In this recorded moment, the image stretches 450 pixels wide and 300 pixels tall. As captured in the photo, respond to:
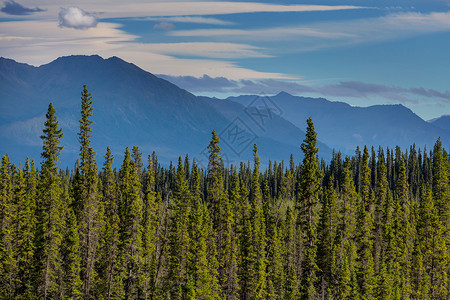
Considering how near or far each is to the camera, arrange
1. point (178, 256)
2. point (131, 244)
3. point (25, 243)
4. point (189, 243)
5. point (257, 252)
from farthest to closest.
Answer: point (257, 252), point (189, 243), point (178, 256), point (131, 244), point (25, 243)

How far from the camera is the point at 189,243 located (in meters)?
75.8

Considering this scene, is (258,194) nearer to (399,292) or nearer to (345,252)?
(345,252)

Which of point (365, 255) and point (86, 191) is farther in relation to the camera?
point (365, 255)

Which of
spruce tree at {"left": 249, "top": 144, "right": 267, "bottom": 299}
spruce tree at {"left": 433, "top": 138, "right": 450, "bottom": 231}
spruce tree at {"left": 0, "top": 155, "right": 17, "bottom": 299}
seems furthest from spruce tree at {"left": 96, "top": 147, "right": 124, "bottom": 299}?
spruce tree at {"left": 433, "top": 138, "right": 450, "bottom": 231}

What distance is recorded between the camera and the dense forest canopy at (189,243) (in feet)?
218

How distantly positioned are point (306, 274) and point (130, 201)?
76.1ft

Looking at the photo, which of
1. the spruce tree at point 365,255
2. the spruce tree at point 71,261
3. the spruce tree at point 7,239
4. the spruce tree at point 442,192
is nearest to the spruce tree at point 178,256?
the spruce tree at point 71,261

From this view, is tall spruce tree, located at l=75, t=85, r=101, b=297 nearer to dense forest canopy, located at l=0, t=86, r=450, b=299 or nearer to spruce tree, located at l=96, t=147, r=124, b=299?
dense forest canopy, located at l=0, t=86, r=450, b=299

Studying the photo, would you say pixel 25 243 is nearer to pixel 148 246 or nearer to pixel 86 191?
pixel 86 191

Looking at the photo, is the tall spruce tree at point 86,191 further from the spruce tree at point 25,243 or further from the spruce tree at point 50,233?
the spruce tree at point 25,243

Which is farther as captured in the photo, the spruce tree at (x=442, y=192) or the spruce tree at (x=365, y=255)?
the spruce tree at (x=442, y=192)

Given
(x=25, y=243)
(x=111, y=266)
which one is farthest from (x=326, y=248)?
(x=25, y=243)

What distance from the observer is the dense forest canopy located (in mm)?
66375

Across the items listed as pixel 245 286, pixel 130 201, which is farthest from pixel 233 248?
pixel 130 201
